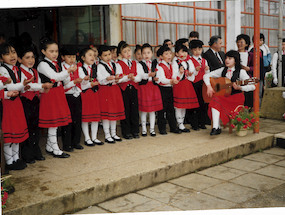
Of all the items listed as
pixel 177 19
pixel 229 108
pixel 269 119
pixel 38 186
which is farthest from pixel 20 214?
pixel 177 19

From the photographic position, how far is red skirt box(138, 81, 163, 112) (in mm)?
5742

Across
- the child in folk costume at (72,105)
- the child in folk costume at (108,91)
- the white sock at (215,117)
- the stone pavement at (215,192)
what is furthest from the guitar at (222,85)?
the child in folk costume at (72,105)

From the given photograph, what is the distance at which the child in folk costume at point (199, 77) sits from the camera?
6.22 metres

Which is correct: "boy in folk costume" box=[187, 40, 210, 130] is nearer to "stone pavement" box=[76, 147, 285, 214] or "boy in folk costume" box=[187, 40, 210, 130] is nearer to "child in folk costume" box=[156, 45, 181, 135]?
"child in folk costume" box=[156, 45, 181, 135]

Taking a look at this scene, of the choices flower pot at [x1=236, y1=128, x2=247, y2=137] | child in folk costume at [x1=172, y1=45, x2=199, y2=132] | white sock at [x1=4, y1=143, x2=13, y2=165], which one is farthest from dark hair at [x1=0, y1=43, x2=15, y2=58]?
flower pot at [x1=236, y1=128, x2=247, y2=137]

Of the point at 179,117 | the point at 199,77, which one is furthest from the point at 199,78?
the point at 179,117

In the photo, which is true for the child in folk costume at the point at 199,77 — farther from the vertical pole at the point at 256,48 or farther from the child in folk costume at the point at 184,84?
the vertical pole at the point at 256,48

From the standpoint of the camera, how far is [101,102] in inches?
212

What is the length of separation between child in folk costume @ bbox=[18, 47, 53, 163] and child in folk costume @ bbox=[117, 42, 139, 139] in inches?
54.8

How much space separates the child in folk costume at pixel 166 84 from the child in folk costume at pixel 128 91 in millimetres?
434

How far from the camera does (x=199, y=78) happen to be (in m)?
6.38

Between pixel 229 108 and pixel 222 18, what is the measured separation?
16.8ft

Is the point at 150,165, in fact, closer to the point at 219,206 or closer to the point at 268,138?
the point at 219,206

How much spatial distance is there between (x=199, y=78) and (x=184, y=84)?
0.46 metres
